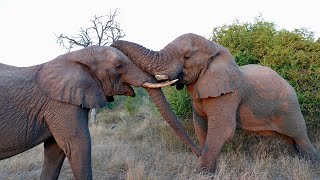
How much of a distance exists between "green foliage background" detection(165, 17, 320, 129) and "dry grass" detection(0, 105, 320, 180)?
78 cm

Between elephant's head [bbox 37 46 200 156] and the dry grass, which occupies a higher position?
elephant's head [bbox 37 46 200 156]

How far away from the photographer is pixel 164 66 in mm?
6094

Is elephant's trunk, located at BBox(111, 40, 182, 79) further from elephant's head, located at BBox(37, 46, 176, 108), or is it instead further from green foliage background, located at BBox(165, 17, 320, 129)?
green foliage background, located at BBox(165, 17, 320, 129)

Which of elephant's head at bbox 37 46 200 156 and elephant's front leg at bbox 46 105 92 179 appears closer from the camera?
elephant's front leg at bbox 46 105 92 179

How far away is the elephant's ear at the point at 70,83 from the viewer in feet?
15.6

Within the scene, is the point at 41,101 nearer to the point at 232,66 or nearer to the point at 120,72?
the point at 120,72

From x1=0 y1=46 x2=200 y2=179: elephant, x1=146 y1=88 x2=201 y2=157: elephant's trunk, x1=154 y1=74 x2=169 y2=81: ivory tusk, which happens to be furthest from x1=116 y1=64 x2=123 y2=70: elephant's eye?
x1=154 y1=74 x2=169 y2=81: ivory tusk

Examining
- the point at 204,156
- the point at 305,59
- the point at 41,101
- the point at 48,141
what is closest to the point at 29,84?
the point at 41,101

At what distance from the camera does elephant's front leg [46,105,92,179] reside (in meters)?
4.68

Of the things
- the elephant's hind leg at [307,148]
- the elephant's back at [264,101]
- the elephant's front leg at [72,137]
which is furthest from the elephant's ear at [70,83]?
the elephant's hind leg at [307,148]

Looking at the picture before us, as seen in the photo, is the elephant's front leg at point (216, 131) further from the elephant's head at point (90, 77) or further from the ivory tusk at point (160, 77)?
the elephant's head at point (90, 77)

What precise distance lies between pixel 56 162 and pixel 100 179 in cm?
104

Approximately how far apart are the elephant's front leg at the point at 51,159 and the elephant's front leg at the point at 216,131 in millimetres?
2056

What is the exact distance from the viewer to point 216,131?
6168 mm
